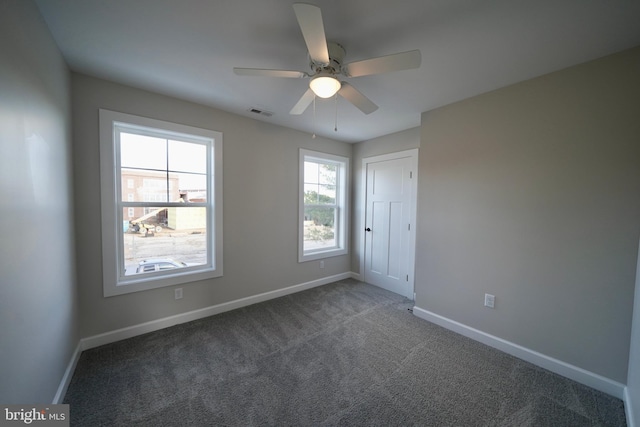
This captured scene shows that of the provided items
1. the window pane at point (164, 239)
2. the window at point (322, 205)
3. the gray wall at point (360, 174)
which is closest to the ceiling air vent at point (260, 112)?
the window at point (322, 205)

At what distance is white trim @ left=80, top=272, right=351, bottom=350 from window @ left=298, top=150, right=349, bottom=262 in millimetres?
530

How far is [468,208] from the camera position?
2396 millimetres

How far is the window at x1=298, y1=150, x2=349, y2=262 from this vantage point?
3.62m

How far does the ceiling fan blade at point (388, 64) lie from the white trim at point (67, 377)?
2.78 meters

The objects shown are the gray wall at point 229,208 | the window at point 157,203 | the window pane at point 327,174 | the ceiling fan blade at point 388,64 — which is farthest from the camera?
the window pane at point 327,174

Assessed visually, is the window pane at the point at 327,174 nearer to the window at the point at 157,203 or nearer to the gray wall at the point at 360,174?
the gray wall at the point at 360,174

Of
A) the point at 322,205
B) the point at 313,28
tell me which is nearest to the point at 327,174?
the point at 322,205

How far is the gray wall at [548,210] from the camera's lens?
1.65 metres

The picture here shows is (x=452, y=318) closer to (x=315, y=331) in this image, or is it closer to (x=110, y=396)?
(x=315, y=331)

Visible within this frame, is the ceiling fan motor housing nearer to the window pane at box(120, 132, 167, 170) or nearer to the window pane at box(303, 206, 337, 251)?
the window pane at box(120, 132, 167, 170)

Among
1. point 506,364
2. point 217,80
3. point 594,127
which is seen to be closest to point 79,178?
point 217,80

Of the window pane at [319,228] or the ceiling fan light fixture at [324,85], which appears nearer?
the ceiling fan light fixture at [324,85]

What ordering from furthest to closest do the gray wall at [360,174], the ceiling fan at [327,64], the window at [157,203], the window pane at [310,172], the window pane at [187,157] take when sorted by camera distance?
the window pane at [310,172], the gray wall at [360,174], the window pane at [187,157], the window at [157,203], the ceiling fan at [327,64]

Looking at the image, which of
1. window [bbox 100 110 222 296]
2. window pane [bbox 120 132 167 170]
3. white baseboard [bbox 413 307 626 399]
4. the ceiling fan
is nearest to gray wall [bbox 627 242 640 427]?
white baseboard [bbox 413 307 626 399]
